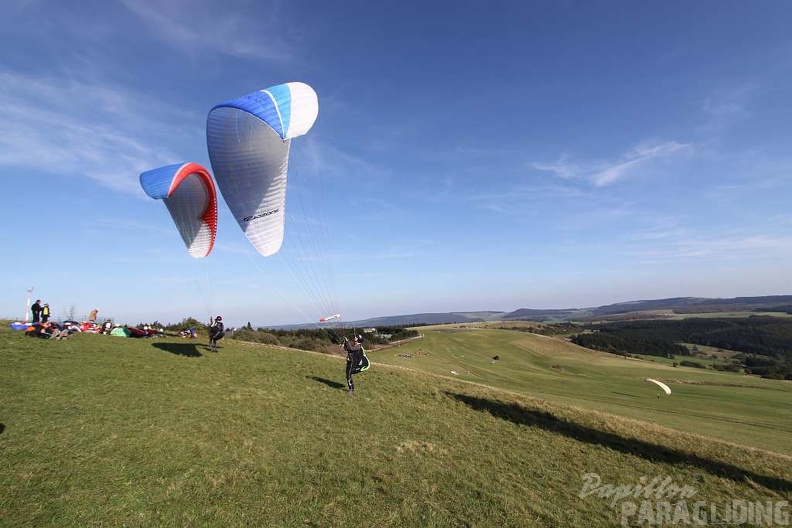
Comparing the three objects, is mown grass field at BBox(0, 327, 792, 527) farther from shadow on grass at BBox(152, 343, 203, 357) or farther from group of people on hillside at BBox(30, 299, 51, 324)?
group of people on hillside at BBox(30, 299, 51, 324)

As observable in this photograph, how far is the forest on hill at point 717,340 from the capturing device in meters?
81.6

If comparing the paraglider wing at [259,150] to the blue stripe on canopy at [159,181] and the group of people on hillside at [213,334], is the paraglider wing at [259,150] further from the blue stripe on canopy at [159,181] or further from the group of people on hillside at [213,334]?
the group of people on hillside at [213,334]

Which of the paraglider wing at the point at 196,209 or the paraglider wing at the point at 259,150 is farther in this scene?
the paraglider wing at the point at 196,209

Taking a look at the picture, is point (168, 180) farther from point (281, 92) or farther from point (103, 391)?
point (103, 391)

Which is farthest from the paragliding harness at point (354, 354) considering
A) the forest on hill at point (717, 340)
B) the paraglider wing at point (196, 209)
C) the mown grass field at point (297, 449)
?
the forest on hill at point (717, 340)

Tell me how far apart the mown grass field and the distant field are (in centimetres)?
155

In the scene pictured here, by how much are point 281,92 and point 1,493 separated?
553 inches

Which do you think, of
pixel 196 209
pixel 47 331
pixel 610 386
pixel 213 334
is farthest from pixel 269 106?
pixel 610 386

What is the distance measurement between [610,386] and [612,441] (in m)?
23.2

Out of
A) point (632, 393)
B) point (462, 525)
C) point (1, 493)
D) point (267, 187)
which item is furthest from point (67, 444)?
point (632, 393)

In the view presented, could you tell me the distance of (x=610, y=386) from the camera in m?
33.0

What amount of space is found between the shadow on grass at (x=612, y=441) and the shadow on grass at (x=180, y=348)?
1244cm

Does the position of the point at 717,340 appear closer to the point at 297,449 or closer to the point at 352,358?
the point at 352,358

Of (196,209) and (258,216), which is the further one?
(196,209)
